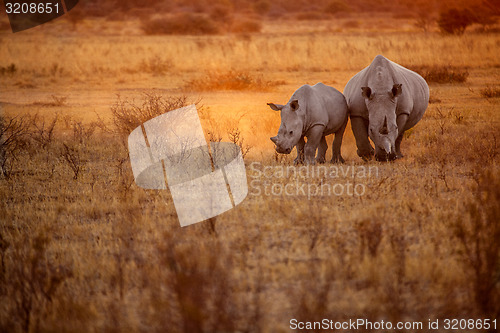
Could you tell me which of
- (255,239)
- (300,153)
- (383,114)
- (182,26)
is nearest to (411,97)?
(383,114)

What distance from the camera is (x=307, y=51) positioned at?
24.5 meters

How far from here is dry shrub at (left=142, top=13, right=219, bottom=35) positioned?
3566 centimetres

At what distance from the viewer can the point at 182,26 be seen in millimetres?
35938

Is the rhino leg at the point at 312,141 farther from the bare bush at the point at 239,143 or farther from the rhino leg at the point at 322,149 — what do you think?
the bare bush at the point at 239,143

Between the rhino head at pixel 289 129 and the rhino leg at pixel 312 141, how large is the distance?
0.23 m

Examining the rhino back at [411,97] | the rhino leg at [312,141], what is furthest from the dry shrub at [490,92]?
the rhino leg at [312,141]

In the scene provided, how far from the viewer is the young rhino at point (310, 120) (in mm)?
8711

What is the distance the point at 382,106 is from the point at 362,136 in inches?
31.2

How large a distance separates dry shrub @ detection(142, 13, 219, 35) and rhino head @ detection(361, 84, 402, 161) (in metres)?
27.7

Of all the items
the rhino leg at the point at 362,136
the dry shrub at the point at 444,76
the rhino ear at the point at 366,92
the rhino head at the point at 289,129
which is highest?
the rhino ear at the point at 366,92

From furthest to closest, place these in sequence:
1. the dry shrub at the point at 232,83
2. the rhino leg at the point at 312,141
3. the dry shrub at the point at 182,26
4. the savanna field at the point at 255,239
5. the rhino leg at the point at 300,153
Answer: the dry shrub at the point at 182,26 < the dry shrub at the point at 232,83 < the rhino leg at the point at 300,153 < the rhino leg at the point at 312,141 < the savanna field at the point at 255,239

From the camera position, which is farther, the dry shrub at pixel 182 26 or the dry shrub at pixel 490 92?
the dry shrub at pixel 182 26

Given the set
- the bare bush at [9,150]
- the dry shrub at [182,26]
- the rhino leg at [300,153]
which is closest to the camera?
the bare bush at [9,150]

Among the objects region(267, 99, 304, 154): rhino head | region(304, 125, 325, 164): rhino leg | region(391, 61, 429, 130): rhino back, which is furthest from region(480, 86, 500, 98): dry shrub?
region(267, 99, 304, 154): rhino head
